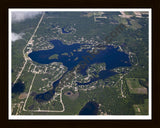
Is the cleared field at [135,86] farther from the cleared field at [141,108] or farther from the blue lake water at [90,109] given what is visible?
the blue lake water at [90,109]

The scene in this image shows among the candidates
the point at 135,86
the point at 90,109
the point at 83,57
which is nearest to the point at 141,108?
the point at 135,86

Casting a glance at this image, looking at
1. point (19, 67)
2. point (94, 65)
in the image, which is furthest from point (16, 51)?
point (94, 65)

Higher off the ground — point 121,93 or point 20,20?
point 20,20

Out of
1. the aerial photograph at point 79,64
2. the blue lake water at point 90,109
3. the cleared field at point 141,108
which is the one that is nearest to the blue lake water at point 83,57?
the aerial photograph at point 79,64

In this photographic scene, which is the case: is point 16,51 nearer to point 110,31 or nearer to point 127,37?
point 110,31

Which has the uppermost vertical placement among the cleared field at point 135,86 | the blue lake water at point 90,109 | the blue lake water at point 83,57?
the blue lake water at point 83,57

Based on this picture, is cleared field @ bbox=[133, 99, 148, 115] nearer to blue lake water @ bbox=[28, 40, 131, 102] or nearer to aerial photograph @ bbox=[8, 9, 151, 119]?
aerial photograph @ bbox=[8, 9, 151, 119]

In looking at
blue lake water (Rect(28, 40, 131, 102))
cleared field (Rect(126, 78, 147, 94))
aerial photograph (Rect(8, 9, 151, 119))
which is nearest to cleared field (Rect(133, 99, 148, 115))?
aerial photograph (Rect(8, 9, 151, 119))

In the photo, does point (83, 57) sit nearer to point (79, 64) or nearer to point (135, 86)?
point (79, 64)
